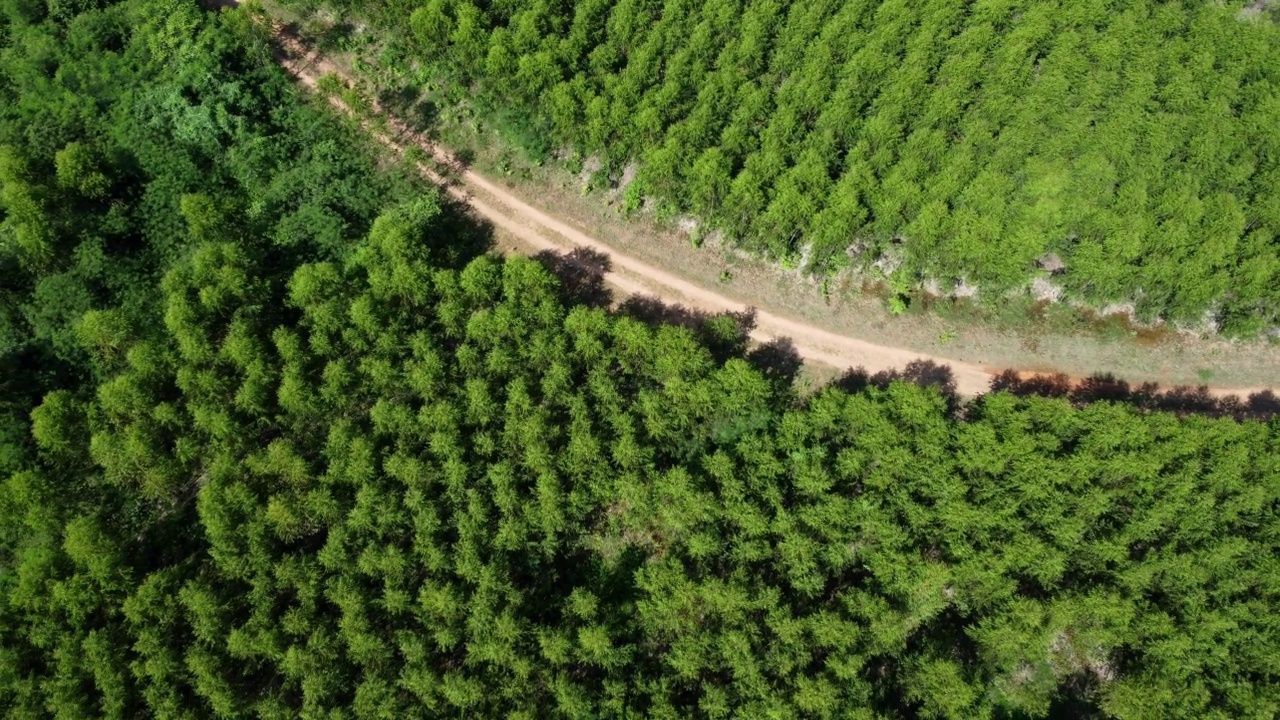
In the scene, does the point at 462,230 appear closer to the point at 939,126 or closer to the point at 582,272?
the point at 582,272

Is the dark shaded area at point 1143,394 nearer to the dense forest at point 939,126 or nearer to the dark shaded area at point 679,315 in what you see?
the dense forest at point 939,126

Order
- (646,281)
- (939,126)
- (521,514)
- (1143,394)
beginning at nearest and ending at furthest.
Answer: (521,514), (939,126), (1143,394), (646,281)

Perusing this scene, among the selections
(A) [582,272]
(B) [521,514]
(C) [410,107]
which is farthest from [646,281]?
(C) [410,107]

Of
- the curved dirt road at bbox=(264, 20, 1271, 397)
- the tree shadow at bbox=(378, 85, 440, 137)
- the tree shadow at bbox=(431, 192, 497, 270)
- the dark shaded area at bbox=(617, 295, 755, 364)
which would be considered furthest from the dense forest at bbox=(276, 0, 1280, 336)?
the tree shadow at bbox=(431, 192, 497, 270)

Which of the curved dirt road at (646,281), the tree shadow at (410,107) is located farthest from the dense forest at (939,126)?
the curved dirt road at (646,281)

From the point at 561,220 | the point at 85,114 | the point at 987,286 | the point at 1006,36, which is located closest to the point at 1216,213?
the point at 987,286

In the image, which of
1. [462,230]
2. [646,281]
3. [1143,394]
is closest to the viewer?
[1143,394]

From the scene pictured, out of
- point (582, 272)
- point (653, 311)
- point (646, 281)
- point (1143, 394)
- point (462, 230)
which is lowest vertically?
point (653, 311)
